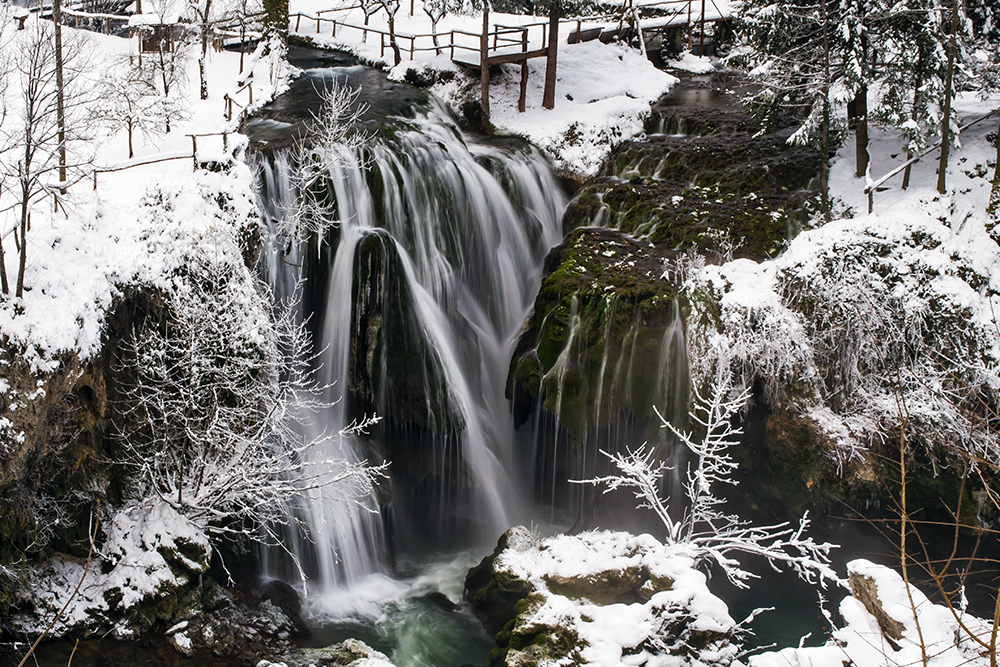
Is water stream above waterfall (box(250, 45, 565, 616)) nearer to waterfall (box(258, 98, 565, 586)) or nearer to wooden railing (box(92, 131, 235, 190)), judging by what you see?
waterfall (box(258, 98, 565, 586))

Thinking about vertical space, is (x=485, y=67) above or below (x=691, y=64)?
below

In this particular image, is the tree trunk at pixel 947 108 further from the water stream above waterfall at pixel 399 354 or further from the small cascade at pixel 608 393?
the water stream above waterfall at pixel 399 354

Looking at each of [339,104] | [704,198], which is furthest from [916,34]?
[339,104]

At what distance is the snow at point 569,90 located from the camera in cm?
2028

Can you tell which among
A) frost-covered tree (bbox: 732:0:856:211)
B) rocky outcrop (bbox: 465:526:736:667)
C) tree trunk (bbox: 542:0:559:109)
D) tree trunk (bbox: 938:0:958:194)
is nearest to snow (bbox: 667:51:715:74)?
tree trunk (bbox: 542:0:559:109)

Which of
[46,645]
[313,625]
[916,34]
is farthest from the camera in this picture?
[916,34]

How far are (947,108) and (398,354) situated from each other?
1177cm

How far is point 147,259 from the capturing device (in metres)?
11.9

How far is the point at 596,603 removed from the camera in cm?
1078

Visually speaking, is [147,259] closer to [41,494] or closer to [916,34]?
[41,494]

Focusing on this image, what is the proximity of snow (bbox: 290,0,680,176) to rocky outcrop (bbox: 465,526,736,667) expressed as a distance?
35.8ft

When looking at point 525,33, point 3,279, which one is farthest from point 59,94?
point 525,33

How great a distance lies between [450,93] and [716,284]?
37.9ft

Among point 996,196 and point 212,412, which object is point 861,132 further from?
point 212,412
